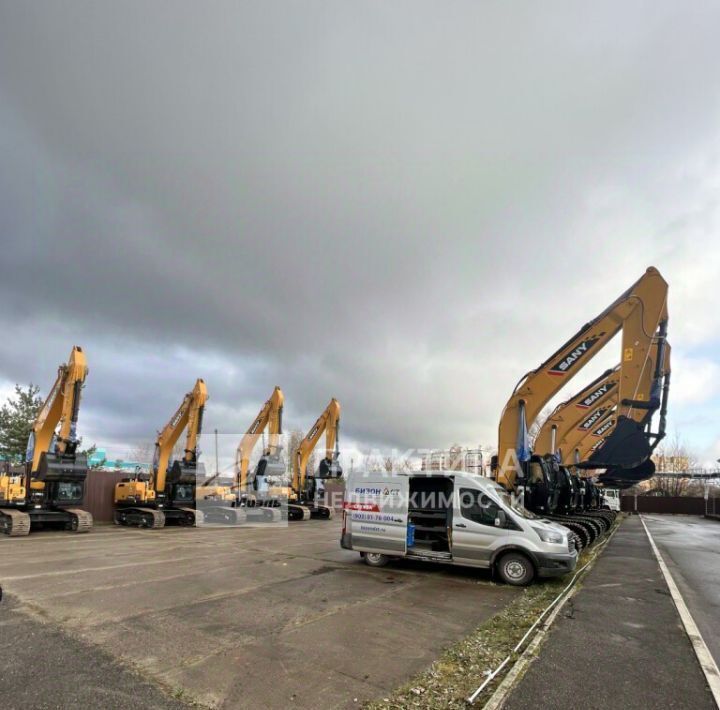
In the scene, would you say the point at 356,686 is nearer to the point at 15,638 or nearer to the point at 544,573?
the point at 15,638

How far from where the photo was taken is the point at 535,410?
620 inches

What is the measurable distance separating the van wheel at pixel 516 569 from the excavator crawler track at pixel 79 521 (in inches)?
611

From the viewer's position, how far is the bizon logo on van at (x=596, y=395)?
79.8 ft

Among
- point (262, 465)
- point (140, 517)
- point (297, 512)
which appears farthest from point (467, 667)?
point (297, 512)

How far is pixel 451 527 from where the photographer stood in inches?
413

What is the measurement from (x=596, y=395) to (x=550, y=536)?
665 inches

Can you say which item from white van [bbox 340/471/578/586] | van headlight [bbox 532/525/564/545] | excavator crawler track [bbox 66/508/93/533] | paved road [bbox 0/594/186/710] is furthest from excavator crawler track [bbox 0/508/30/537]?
van headlight [bbox 532/525/564/545]

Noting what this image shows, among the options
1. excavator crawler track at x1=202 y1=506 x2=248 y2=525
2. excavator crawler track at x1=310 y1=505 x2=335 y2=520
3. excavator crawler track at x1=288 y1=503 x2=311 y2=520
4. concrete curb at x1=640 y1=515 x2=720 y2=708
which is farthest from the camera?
excavator crawler track at x1=310 y1=505 x2=335 y2=520

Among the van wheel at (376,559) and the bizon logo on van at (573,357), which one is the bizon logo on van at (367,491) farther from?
the bizon logo on van at (573,357)

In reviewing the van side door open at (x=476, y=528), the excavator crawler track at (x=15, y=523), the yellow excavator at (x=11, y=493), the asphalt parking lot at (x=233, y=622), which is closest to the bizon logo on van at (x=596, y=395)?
the asphalt parking lot at (x=233, y=622)

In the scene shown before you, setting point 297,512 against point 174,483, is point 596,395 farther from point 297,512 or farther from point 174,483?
point 174,483

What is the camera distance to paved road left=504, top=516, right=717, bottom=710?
15.2 ft

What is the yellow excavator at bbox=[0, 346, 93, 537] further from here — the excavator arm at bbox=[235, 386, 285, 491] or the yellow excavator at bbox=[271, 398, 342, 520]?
the yellow excavator at bbox=[271, 398, 342, 520]

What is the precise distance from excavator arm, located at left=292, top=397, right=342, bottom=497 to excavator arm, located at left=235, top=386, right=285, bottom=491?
9.65 feet
